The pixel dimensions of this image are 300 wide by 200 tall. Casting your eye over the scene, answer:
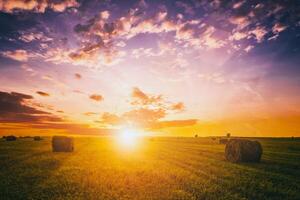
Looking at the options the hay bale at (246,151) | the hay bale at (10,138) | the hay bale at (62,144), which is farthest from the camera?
the hay bale at (10,138)

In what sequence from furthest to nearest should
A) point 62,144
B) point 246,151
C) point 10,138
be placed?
point 10,138, point 62,144, point 246,151

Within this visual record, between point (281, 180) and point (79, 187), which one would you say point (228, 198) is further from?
point (79, 187)

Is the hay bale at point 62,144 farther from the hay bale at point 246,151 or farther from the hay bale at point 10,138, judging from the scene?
the hay bale at point 10,138

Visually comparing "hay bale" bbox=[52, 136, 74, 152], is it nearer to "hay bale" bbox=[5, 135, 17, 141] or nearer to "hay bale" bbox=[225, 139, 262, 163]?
"hay bale" bbox=[225, 139, 262, 163]

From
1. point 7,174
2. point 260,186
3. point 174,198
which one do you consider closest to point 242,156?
point 260,186

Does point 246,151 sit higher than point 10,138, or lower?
higher

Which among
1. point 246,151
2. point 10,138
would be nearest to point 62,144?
point 246,151

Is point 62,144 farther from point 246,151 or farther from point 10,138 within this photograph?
point 10,138

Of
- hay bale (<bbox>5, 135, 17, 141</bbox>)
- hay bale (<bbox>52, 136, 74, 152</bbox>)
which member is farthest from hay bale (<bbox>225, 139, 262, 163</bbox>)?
hay bale (<bbox>5, 135, 17, 141</bbox>)

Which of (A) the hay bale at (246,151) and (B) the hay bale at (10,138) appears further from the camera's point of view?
(B) the hay bale at (10,138)

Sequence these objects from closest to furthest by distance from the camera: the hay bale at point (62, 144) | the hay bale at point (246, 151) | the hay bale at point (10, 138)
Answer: the hay bale at point (246, 151), the hay bale at point (62, 144), the hay bale at point (10, 138)

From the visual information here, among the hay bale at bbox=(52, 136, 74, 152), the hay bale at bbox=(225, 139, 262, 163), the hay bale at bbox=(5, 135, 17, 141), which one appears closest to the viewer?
the hay bale at bbox=(225, 139, 262, 163)

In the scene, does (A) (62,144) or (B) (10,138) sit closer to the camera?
(A) (62,144)

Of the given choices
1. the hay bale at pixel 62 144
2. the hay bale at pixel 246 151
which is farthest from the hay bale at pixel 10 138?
the hay bale at pixel 246 151
